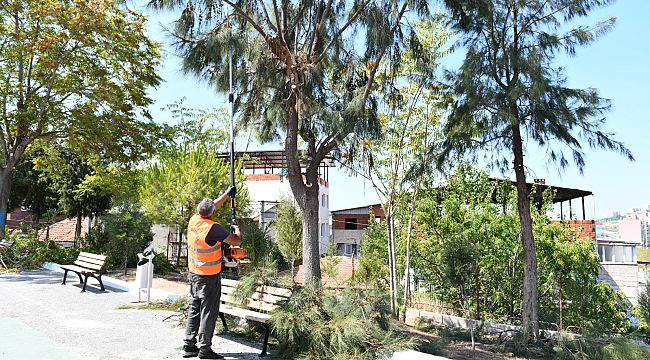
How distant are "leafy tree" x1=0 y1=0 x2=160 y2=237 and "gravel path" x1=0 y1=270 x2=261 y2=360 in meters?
8.56

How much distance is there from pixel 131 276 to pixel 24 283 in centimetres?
265

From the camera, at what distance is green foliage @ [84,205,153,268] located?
51.4 ft

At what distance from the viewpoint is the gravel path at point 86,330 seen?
228 inches

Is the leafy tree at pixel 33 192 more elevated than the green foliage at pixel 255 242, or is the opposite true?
the leafy tree at pixel 33 192

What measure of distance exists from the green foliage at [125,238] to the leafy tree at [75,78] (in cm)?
292

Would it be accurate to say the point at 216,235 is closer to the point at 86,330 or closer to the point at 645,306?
the point at 86,330

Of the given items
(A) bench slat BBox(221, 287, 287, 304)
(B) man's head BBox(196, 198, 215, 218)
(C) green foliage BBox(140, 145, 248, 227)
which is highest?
(C) green foliage BBox(140, 145, 248, 227)

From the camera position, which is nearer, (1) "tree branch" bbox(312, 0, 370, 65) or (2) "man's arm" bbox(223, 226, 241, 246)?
(2) "man's arm" bbox(223, 226, 241, 246)

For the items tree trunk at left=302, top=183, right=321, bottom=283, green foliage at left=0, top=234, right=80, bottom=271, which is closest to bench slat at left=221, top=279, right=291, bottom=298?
tree trunk at left=302, top=183, right=321, bottom=283

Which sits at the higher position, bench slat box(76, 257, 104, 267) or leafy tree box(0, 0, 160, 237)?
leafy tree box(0, 0, 160, 237)

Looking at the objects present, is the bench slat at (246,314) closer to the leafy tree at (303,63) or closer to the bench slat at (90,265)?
the leafy tree at (303,63)

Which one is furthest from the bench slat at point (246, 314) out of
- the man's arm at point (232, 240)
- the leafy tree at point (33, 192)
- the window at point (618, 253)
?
the leafy tree at point (33, 192)

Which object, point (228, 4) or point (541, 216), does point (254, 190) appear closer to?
point (541, 216)

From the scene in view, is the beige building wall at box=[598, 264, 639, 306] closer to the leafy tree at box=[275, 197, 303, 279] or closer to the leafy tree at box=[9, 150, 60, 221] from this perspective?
the leafy tree at box=[275, 197, 303, 279]
